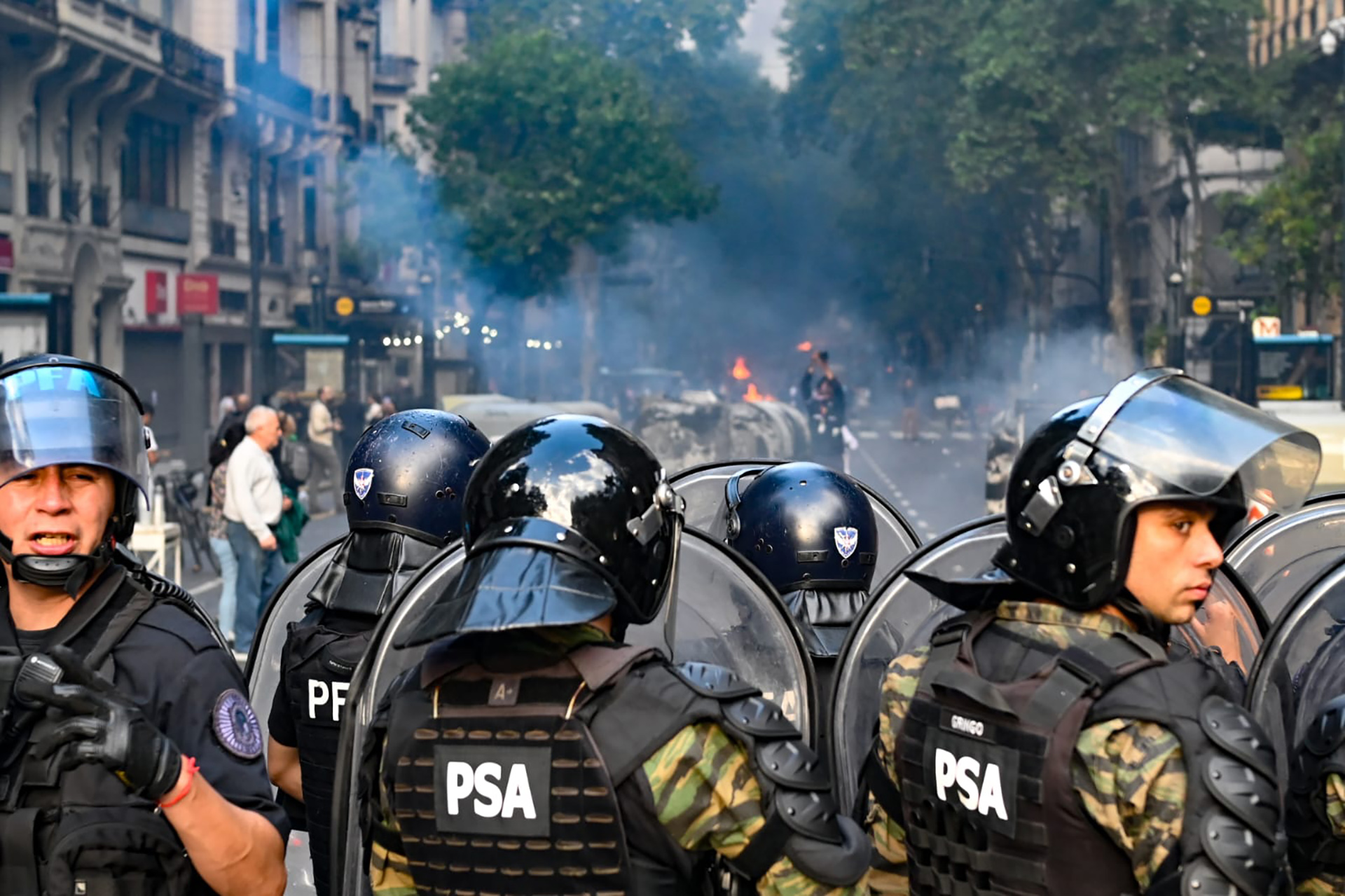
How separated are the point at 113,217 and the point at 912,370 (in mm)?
44453

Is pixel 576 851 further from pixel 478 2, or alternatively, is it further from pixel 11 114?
pixel 478 2

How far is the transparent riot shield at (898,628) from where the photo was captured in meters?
3.66

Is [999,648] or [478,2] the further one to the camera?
[478,2]

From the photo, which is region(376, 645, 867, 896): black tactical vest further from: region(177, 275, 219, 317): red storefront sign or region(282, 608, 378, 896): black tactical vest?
region(177, 275, 219, 317): red storefront sign

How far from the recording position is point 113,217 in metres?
33.9

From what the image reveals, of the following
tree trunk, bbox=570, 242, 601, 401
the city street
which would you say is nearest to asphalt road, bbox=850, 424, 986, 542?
the city street

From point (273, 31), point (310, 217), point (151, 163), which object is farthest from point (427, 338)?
point (151, 163)

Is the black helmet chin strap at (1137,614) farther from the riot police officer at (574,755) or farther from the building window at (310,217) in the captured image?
the building window at (310,217)

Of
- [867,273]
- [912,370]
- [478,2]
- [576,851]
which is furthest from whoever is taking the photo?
[912,370]

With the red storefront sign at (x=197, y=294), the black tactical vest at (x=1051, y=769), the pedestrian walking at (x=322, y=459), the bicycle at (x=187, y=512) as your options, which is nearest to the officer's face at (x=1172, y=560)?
the black tactical vest at (x=1051, y=769)

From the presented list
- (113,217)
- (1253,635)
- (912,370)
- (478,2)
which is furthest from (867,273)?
(1253,635)

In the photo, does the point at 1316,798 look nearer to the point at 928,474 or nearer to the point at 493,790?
the point at 493,790

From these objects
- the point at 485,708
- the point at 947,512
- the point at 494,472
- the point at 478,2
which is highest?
the point at 478,2

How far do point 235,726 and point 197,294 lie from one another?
34.1 meters
